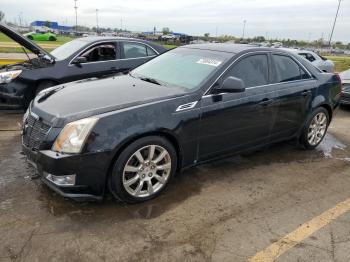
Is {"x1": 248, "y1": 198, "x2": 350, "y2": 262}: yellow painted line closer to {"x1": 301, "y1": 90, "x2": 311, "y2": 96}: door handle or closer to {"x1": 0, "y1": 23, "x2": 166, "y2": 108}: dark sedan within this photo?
{"x1": 301, "y1": 90, "x2": 311, "y2": 96}: door handle

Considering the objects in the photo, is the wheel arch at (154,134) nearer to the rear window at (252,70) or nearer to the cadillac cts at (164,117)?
the cadillac cts at (164,117)

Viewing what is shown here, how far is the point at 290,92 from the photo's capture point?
16.1 feet

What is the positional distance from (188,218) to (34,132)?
1.73m

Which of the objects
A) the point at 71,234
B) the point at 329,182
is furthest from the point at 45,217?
the point at 329,182

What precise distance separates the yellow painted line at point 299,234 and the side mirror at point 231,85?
157cm

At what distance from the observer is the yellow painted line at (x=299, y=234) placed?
117 inches

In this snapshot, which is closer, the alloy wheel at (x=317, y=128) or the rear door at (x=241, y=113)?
the rear door at (x=241, y=113)

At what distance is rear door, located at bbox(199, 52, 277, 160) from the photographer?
4.04 m

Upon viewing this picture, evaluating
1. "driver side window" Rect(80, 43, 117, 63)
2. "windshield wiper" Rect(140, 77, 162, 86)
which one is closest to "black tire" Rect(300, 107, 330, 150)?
"windshield wiper" Rect(140, 77, 162, 86)

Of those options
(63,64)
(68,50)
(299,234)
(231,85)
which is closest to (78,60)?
(63,64)

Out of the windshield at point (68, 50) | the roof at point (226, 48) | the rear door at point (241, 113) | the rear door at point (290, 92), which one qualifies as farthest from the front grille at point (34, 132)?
the windshield at point (68, 50)

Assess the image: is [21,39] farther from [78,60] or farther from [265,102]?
[265,102]

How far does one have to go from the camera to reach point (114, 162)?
342 centimetres

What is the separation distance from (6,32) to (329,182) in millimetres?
5610
